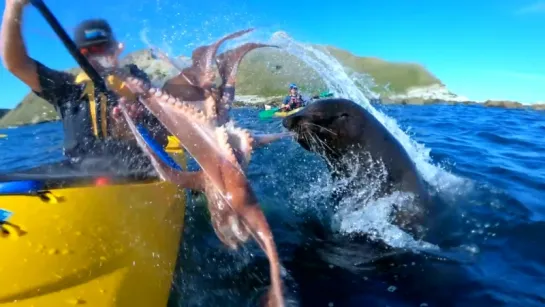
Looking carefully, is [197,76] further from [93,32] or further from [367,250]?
[367,250]

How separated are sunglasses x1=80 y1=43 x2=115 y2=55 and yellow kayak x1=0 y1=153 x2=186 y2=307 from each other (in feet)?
3.64

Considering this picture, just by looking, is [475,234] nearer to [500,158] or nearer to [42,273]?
[42,273]

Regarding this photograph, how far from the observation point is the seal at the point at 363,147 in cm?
499

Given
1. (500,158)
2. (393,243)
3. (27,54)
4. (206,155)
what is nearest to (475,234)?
(393,243)

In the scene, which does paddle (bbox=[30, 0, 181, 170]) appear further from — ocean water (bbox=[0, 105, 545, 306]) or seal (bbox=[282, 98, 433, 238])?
seal (bbox=[282, 98, 433, 238])

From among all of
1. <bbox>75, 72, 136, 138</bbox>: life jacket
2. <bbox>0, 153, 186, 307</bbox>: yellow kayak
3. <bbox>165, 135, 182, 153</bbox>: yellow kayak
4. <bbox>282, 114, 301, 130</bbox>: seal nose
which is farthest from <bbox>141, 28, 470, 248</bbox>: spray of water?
<bbox>165, 135, 182, 153</bbox>: yellow kayak

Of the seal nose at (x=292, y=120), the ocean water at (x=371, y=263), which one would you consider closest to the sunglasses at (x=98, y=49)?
the ocean water at (x=371, y=263)

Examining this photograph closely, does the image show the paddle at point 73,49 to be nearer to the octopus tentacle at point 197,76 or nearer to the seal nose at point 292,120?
the octopus tentacle at point 197,76

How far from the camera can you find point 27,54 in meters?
3.51

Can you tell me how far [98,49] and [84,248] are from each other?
167cm

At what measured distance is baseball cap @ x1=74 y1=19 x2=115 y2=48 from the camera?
3.36 m

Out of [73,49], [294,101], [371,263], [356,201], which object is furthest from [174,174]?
[294,101]

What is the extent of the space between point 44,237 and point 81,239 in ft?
0.76

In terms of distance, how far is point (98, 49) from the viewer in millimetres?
3564
